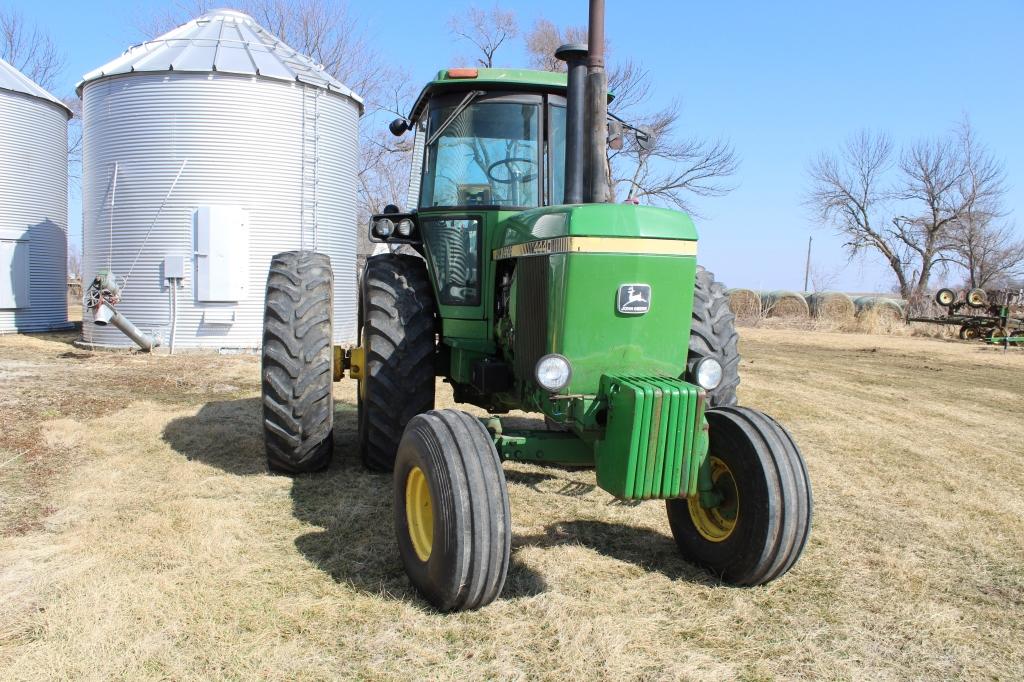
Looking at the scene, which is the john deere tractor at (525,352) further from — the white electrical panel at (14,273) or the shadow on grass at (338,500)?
the white electrical panel at (14,273)

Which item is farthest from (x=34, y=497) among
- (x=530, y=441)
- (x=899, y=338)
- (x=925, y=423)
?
(x=899, y=338)

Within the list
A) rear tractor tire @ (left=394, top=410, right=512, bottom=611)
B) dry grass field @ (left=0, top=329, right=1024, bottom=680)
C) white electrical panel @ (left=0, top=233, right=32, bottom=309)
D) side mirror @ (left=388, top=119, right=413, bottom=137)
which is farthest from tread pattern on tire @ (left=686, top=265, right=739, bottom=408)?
white electrical panel @ (left=0, top=233, right=32, bottom=309)

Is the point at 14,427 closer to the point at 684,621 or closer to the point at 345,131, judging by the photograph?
the point at 684,621

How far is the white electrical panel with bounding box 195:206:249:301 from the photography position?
1241cm

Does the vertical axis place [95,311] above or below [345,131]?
below

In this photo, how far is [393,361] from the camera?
4879 millimetres

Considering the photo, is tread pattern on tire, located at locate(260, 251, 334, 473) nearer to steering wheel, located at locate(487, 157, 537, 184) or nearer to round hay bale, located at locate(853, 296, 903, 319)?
steering wheel, located at locate(487, 157, 537, 184)

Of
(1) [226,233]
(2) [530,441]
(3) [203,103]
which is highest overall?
(3) [203,103]

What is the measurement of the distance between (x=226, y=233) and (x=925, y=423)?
32.4 feet

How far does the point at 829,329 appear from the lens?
74.4 feet

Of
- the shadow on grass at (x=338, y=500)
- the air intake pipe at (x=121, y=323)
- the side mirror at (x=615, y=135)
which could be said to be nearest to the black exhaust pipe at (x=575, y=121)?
the side mirror at (x=615, y=135)

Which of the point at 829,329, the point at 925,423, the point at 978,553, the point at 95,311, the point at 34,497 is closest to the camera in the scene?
the point at 978,553

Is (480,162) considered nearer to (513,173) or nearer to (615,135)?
(513,173)

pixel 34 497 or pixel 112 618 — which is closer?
pixel 112 618
